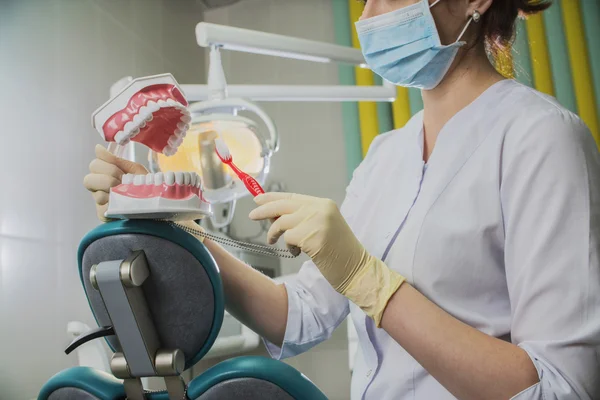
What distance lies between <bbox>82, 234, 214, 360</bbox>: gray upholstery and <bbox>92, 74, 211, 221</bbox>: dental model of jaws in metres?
0.05

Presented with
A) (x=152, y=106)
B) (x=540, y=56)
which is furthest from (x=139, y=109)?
(x=540, y=56)

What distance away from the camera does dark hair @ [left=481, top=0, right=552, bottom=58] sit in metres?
1.19

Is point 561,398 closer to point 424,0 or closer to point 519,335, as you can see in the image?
point 519,335

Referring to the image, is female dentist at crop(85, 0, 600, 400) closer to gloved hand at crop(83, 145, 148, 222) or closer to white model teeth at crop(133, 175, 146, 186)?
gloved hand at crop(83, 145, 148, 222)

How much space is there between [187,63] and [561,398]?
3103 mm

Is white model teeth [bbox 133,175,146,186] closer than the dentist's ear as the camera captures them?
Yes

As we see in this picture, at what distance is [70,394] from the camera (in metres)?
0.85

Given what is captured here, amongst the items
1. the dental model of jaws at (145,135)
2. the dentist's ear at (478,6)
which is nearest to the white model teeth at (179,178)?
the dental model of jaws at (145,135)

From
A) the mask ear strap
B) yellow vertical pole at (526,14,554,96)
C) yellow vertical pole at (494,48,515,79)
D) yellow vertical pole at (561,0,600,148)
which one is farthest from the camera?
yellow vertical pole at (526,14,554,96)

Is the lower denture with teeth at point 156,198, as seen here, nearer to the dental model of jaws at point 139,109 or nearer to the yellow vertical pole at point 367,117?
the dental model of jaws at point 139,109

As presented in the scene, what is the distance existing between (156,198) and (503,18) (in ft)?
2.78

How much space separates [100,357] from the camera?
1.90 meters

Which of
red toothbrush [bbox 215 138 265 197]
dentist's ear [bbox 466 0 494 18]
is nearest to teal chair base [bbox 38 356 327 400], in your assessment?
red toothbrush [bbox 215 138 265 197]

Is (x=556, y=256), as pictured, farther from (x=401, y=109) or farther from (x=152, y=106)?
(x=401, y=109)
